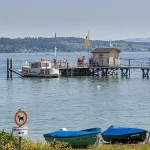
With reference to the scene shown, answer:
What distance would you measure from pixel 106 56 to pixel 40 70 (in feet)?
35.2

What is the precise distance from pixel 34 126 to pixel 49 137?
13062 millimetres

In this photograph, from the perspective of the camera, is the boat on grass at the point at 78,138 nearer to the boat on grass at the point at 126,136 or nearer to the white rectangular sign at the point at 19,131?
Result: the boat on grass at the point at 126,136

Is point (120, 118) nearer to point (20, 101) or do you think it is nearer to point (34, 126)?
point (34, 126)

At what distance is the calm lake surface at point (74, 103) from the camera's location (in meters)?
40.5

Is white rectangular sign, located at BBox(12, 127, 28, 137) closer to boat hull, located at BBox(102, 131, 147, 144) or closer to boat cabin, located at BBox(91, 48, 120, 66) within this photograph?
boat hull, located at BBox(102, 131, 147, 144)

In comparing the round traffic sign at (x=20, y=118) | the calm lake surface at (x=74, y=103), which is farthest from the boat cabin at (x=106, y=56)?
the round traffic sign at (x=20, y=118)

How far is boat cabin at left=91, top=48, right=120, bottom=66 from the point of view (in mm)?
90562

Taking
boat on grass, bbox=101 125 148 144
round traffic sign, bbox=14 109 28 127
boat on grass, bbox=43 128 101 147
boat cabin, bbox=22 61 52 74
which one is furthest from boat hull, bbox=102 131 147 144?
boat cabin, bbox=22 61 52 74

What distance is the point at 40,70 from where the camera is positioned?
304ft

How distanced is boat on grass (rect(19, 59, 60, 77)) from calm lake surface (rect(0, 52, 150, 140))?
6.84ft

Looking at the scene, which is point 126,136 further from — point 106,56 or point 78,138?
point 106,56

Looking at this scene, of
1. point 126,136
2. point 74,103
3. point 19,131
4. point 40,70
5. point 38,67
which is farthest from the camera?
point 38,67

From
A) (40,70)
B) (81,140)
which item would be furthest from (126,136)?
(40,70)

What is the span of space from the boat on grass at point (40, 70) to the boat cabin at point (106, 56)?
6.47 metres
